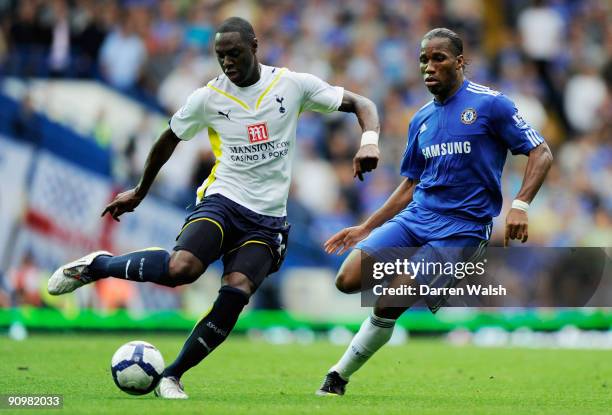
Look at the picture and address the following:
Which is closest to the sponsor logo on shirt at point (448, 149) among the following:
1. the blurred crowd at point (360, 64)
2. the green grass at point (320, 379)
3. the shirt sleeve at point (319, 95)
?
the shirt sleeve at point (319, 95)

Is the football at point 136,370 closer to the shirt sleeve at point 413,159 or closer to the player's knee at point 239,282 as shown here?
the player's knee at point 239,282

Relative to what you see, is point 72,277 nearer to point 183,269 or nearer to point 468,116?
point 183,269

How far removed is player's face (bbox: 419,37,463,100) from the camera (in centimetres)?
863

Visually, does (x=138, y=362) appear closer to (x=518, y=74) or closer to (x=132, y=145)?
(x=132, y=145)

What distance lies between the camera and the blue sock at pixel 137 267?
27.0 feet

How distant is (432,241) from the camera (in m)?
8.66

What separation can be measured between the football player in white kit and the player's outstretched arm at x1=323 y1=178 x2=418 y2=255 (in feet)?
1.35

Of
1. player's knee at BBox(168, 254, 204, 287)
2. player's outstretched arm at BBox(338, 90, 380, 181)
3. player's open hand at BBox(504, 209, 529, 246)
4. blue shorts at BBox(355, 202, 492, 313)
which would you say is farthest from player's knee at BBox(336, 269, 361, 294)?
player's open hand at BBox(504, 209, 529, 246)

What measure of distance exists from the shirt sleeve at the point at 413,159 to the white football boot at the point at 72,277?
2.28 m

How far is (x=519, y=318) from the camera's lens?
18297mm

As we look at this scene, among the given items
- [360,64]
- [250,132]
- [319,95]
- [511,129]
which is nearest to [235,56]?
[250,132]

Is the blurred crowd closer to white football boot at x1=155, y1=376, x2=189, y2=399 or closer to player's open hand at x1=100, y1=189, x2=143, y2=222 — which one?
player's open hand at x1=100, y1=189, x2=143, y2=222

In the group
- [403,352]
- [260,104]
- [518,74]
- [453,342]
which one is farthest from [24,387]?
[518,74]

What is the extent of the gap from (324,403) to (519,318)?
10658 millimetres
